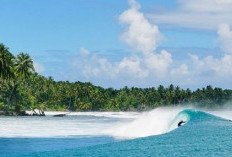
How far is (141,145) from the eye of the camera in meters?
25.4

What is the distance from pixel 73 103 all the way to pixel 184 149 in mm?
139933

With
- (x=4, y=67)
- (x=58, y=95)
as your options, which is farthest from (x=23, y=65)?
(x=58, y=95)

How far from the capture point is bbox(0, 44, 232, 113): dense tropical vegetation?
10412cm

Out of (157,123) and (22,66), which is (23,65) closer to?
(22,66)

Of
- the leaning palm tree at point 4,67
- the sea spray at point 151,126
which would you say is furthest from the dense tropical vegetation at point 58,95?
the sea spray at point 151,126

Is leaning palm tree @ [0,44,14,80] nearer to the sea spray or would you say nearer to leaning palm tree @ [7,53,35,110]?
leaning palm tree @ [7,53,35,110]

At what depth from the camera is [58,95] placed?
15338 cm

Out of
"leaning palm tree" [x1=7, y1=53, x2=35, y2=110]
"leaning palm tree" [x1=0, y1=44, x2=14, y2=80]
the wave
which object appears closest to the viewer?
the wave

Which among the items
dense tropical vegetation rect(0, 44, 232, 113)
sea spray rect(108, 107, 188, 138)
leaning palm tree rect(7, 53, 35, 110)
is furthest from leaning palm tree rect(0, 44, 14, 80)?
sea spray rect(108, 107, 188, 138)

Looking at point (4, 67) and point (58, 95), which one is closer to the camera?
point (4, 67)

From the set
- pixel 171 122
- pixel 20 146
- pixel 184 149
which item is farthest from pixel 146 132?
pixel 184 149

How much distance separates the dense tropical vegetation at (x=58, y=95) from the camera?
342ft

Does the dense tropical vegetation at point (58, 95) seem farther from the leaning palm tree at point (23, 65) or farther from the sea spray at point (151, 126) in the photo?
the sea spray at point (151, 126)

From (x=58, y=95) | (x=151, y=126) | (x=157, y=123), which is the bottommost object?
(x=151, y=126)
